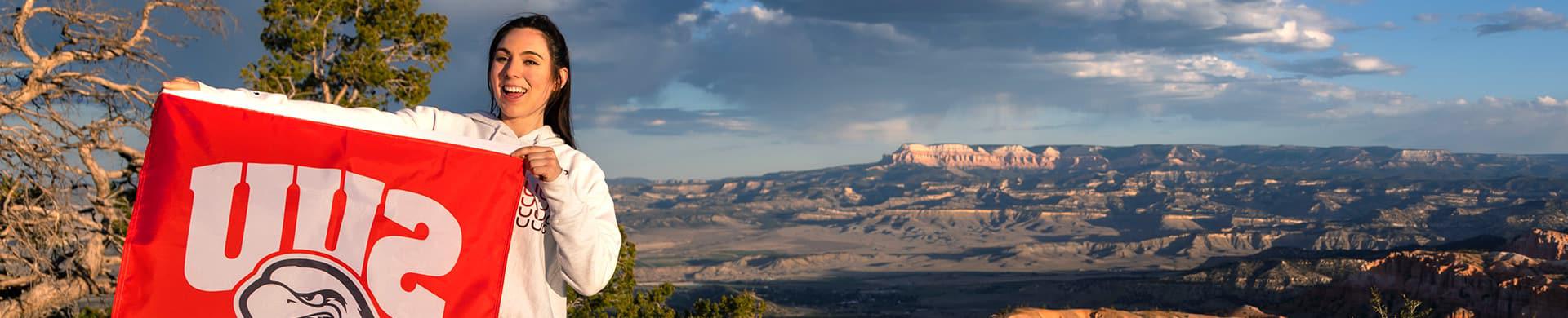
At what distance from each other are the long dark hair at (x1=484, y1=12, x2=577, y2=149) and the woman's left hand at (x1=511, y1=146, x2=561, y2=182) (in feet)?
1.56

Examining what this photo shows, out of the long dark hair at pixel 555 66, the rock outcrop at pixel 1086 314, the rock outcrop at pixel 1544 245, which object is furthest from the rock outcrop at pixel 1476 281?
the long dark hair at pixel 555 66

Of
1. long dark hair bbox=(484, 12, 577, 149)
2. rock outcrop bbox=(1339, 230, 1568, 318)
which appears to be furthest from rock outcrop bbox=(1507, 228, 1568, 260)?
long dark hair bbox=(484, 12, 577, 149)

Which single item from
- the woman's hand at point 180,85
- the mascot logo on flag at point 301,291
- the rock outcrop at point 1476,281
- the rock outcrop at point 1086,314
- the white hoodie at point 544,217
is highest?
the woman's hand at point 180,85

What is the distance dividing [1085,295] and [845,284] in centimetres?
6844

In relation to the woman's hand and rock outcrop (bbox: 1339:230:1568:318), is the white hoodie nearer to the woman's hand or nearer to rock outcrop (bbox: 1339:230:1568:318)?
the woman's hand

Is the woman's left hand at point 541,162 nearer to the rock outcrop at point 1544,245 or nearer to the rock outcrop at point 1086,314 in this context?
the rock outcrop at point 1086,314

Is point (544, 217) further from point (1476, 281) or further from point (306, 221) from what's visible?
point (1476, 281)

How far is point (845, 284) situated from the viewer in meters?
195

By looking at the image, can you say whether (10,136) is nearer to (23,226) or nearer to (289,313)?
(23,226)

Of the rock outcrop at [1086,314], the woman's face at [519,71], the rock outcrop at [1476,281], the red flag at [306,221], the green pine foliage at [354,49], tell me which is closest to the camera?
the red flag at [306,221]

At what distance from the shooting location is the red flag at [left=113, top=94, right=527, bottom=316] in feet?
11.2

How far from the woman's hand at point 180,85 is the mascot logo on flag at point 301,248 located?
1.07ft

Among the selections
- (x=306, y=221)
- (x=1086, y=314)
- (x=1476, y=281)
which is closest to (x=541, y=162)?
(x=306, y=221)

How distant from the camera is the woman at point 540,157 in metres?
3.47
